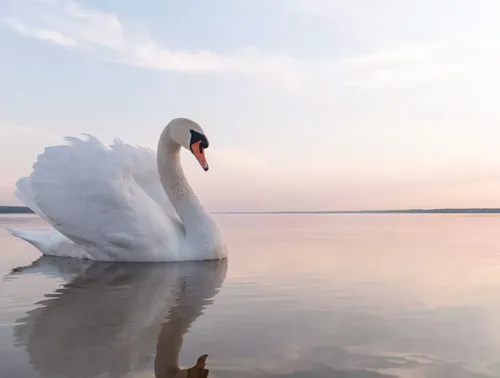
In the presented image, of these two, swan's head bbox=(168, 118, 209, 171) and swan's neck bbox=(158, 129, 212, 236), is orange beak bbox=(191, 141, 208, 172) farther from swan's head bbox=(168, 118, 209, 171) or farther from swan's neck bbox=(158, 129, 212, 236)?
swan's neck bbox=(158, 129, 212, 236)

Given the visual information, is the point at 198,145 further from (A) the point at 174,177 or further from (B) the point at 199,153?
(A) the point at 174,177

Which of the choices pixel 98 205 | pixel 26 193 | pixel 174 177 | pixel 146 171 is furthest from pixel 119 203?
pixel 26 193

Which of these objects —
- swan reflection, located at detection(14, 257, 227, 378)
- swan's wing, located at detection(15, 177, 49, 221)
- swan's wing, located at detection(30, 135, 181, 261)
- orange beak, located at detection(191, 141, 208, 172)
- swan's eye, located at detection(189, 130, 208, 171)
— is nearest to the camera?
swan reflection, located at detection(14, 257, 227, 378)

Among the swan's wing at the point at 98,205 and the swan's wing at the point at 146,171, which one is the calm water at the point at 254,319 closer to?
the swan's wing at the point at 98,205

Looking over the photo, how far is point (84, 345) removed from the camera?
3.84m

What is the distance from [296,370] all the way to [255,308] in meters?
1.92

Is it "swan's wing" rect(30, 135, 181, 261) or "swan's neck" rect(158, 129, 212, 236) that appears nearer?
"swan's wing" rect(30, 135, 181, 261)

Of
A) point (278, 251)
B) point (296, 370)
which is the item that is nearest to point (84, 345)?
point (296, 370)

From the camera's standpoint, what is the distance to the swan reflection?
3.43 m

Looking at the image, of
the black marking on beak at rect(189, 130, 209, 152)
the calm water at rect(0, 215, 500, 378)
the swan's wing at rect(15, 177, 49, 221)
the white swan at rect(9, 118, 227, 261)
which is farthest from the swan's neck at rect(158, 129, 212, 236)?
the swan's wing at rect(15, 177, 49, 221)

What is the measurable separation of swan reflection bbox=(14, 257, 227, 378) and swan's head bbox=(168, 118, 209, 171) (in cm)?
216

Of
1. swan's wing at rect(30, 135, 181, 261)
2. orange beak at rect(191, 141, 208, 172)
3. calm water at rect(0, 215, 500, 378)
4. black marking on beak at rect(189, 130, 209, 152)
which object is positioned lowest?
calm water at rect(0, 215, 500, 378)

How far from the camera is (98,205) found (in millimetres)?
8219

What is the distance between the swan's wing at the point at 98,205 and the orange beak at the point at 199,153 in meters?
1.04
